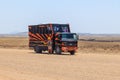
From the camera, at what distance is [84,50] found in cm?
5925

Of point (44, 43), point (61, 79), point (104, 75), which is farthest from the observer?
point (44, 43)

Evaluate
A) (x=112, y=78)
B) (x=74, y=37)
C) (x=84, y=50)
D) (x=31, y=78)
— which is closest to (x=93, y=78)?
(x=112, y=78)

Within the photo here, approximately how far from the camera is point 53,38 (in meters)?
49.8

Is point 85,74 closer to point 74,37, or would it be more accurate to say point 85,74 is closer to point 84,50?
point 74,37

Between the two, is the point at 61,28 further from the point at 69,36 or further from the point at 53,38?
the point at 69,36

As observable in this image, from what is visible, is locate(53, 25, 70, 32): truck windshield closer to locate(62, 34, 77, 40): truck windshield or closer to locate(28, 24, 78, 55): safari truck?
locate(28, 24, 78, 55): safari truck

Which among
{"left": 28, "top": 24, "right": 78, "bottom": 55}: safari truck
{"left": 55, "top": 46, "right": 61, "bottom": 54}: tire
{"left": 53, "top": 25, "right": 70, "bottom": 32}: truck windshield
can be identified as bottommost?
{"left": 55, "top": 46, "right": 61, "bottom": 54}: tire

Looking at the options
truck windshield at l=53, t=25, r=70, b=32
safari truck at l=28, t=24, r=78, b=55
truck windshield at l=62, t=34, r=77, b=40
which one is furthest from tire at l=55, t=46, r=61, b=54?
truck windshield at l=53, t=25, r=70, b=32

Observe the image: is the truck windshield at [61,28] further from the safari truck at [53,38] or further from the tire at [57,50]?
the tire at [57,50]

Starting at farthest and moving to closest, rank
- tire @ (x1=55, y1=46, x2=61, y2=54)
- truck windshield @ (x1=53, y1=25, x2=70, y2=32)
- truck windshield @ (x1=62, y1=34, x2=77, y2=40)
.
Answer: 1. truck windshield @ (x1=53, y1=25, x2=70, y2=32)
2. tire @ (x1=55, y1=46, x2=61, y2=54)
3. truck windshield @ (x1=62, y1=34, x2=77, y2=40)

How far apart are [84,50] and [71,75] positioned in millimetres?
35006

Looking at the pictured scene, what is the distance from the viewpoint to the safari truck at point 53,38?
4816 cm

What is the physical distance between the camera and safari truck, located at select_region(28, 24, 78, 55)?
4816 centimetres

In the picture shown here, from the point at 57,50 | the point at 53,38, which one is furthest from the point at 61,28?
the point at 57,50
